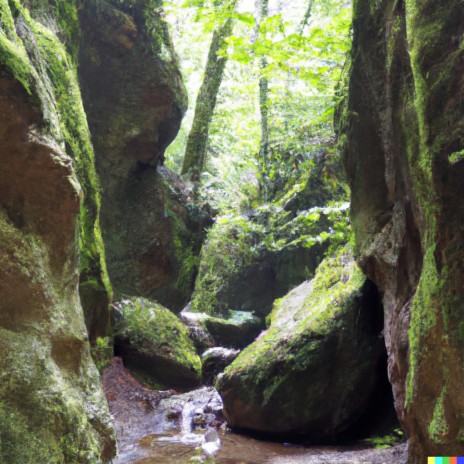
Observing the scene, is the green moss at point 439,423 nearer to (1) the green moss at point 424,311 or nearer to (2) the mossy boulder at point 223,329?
(1) the green moss at point 424,311

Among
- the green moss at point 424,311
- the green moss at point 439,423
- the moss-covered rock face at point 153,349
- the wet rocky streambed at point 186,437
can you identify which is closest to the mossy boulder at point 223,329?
the moss-covered rock face at point 153,349

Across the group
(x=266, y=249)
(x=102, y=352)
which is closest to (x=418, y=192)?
(x=102, y=352)

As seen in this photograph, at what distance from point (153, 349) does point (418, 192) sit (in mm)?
6324

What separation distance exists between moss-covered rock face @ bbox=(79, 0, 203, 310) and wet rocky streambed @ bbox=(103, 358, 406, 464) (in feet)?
8.90

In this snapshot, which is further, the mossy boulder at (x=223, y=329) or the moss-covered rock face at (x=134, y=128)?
the mossy boulder at (x=223, y=329)

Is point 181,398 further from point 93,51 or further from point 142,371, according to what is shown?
point 93,51

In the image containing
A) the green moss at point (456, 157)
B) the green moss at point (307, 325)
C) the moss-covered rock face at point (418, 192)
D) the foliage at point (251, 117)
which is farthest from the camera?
the foliage at point (251, 117)

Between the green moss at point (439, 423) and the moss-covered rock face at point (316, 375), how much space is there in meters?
2.99

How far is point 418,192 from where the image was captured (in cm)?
379

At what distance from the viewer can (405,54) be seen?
4449 mm

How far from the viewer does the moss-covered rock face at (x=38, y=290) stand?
3.08 m

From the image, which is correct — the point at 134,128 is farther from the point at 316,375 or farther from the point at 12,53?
the point at 316,375

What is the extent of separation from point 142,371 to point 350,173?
5.31 m

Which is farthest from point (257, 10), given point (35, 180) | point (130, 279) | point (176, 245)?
point (35, 180)
